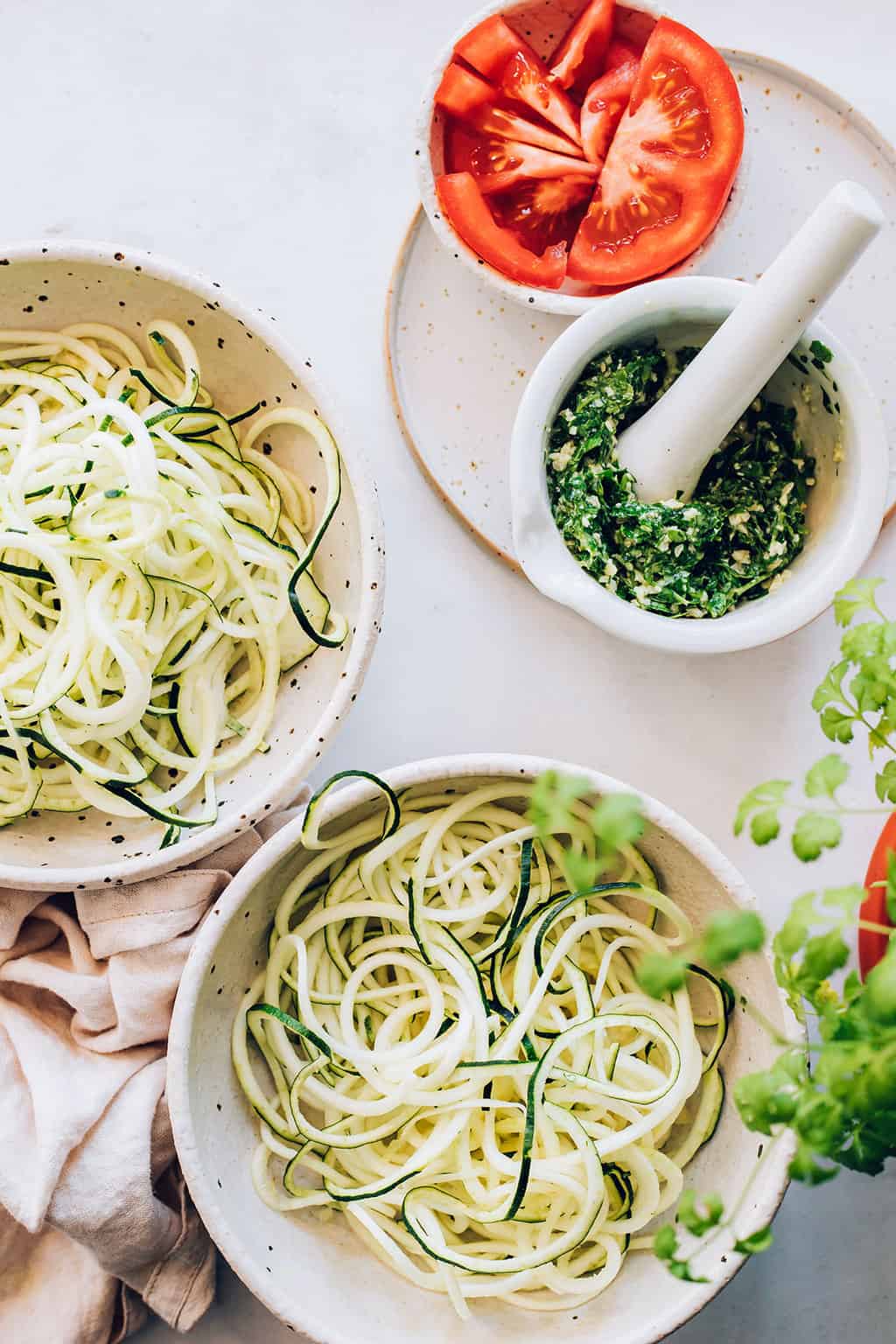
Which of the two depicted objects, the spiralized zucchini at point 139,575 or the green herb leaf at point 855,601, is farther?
the spiralized zucchini at point 139,575

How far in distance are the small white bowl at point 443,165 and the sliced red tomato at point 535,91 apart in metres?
0.05

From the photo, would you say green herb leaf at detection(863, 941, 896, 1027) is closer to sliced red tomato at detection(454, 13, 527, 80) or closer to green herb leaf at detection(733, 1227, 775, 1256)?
green herb leaf at detection(733, 1227, 775, 1256)

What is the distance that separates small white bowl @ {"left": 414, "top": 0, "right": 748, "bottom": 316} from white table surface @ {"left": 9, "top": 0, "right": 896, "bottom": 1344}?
139 millimetres

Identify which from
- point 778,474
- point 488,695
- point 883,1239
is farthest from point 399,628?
point 883,1239

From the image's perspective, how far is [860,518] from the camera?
111 centimetres

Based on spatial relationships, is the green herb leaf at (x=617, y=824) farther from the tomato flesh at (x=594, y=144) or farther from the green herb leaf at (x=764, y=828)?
the tomato flesh at (x=594, y=144)

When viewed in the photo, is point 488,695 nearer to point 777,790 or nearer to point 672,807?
point 672,807

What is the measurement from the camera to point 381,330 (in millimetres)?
1335

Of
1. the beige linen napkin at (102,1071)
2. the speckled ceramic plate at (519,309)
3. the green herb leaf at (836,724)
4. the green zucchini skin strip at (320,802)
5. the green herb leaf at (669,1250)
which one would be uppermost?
the speckled ceramic plate at (519,309)

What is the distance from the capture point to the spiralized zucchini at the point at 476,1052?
1094mm

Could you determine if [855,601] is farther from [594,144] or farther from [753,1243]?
[594,144]

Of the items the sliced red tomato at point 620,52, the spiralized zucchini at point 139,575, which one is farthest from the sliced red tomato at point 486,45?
the spiralized zucchini at point 139,575

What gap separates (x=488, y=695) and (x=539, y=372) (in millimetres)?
382

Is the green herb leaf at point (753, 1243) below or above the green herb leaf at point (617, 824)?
below
